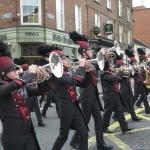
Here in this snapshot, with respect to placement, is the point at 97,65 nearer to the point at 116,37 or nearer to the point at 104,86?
the point at 104,86

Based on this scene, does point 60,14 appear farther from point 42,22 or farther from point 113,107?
point 113,107

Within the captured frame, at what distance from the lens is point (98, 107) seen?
5645 millimetres

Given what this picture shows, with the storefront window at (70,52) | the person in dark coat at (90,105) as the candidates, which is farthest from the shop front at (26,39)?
the person in dark coat at (90,105)


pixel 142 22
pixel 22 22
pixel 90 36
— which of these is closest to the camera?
pixel 22 22

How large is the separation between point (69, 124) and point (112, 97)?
84.8 inches

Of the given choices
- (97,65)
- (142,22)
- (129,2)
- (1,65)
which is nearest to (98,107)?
(97,65)

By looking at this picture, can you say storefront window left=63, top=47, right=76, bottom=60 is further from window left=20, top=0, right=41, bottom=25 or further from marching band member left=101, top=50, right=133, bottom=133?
marching band member left=101, top=50, right=133, bottom=133

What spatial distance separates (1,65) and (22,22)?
14078 mm

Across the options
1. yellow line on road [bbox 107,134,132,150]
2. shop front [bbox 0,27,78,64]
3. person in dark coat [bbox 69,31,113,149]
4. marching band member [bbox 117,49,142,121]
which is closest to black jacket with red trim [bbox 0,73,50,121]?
person in dark coat [bbox 69,31,113,149]

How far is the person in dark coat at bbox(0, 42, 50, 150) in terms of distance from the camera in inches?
141

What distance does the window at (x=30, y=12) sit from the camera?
17.2 m

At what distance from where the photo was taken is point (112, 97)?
6645 millimetres

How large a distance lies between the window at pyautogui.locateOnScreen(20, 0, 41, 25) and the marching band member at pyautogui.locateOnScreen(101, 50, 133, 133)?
37.7ft

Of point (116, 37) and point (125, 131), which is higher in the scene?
point (116, 37)
